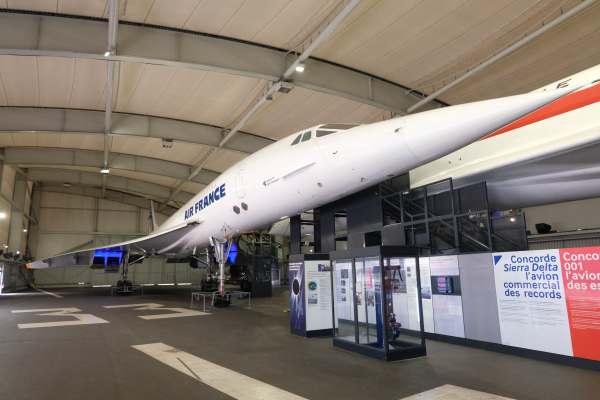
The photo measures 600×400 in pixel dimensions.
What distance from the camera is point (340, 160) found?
19.8 feet

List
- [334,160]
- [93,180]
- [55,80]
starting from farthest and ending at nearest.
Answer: [93,180]
[55,80]
[334,160]

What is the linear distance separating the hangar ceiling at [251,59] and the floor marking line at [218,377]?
22.2 feet

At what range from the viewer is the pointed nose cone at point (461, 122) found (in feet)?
14.3

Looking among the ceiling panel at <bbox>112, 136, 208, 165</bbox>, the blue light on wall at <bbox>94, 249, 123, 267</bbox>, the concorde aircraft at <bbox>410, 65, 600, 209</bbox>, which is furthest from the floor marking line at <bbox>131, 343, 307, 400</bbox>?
the ceiling panel at <bbox>112, 136, 208, 165</bbox>

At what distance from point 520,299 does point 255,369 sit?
3.72m

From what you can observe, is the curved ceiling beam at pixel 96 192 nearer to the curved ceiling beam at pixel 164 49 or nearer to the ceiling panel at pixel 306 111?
the ceiling panel at pixel 306 111

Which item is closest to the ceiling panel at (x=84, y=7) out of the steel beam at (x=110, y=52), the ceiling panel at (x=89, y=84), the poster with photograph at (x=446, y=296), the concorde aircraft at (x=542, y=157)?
the steel beam at (x=110, y=52)

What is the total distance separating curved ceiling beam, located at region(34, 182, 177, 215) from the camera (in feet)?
99.2

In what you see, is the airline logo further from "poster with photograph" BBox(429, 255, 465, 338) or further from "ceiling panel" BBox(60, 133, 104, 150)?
"ceiling panel" BBox(60, 133, 104, 150)

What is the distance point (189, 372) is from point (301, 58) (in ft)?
25.2

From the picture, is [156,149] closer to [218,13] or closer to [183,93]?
[183,93]

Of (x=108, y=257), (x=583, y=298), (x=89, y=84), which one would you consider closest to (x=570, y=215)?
(x=583, y=298)

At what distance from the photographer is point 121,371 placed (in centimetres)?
434

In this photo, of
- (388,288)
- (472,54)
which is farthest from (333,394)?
(472,54)
